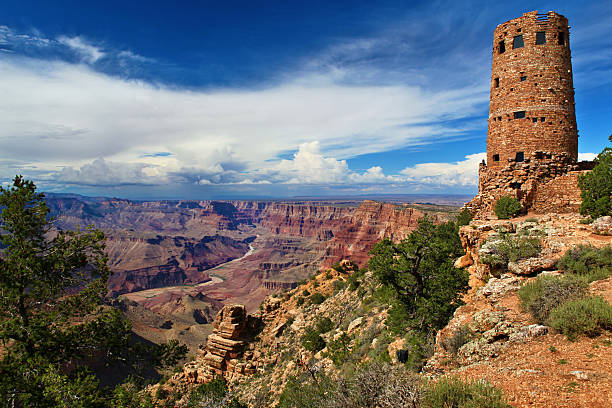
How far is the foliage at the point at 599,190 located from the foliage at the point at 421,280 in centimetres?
794

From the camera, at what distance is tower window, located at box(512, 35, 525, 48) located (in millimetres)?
20109

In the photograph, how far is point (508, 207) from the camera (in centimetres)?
1856

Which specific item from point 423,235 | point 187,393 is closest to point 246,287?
point 187,393

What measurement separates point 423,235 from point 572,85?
52.5 feet

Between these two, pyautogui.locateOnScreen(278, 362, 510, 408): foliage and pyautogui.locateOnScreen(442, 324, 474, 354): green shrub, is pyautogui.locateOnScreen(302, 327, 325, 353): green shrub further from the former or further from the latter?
pyautogui.locateOnScreen(278, 362, 510, 408): foliage

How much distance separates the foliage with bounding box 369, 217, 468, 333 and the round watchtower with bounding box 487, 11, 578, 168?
35.8ft

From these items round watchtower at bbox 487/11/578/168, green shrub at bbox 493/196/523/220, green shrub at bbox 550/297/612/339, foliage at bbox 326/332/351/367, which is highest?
round watchtower at bbox 487/11/578/168

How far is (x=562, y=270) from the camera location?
1122cm

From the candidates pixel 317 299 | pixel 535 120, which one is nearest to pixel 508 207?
pixel 535 120

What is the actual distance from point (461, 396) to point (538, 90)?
22.2 m

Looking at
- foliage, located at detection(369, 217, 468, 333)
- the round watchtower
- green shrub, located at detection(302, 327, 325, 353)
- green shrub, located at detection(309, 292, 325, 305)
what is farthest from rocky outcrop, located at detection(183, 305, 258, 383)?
the round watchtower

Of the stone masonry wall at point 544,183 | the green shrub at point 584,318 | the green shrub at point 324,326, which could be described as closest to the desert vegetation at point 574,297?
the green shrub at point 584,318

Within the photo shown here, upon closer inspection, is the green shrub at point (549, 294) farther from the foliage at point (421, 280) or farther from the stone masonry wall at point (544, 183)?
the stone masonry wall at point (544, 183)

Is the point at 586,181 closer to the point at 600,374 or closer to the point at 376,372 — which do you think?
the point at 600,374
